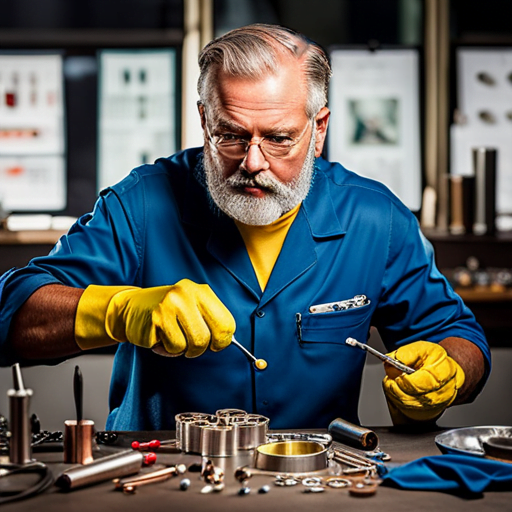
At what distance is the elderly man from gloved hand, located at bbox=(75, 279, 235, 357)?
0.08 meters

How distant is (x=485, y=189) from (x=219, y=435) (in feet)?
9.57

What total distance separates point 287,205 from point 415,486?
2.75 feet

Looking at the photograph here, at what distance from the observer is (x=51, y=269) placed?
1946mm

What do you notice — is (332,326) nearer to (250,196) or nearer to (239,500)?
(250,196)

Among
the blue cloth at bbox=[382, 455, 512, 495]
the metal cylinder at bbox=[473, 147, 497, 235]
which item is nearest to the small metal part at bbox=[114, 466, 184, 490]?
the blue cloth at bbox=[382, 455, 512, 495]

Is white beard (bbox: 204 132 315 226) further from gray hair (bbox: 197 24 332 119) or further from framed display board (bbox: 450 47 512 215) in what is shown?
framed display board (bbox: 450 47 512 215)

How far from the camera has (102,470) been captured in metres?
1.43

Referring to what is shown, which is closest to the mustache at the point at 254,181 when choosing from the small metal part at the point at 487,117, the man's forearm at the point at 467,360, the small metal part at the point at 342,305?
the small metal part at the point at 342,305

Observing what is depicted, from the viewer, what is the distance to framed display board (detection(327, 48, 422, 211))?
448 centimetres

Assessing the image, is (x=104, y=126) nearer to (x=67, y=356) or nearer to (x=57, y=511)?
(x=67, y=356)

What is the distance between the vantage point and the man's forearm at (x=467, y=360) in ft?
6.40

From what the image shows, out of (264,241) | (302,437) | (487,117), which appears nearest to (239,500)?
(302,437)

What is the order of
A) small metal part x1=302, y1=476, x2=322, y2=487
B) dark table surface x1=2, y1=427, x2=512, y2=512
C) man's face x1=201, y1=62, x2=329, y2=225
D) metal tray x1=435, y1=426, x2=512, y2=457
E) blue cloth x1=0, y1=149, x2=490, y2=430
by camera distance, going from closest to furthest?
dark table surface x1=2, y1=427, x2=512, y2=512 → small metal part x1=302, y1=476, x2=322, y2=487 → metal tray x1=435, y1=426, x2=512, y2=457 → man's face x1=201, y1=62, x2=329, y2=225 → blue cloth x1=0, y1=149, x2=490, y2=430

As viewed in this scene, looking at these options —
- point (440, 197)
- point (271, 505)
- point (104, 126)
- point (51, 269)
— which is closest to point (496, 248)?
point (440, 197)
